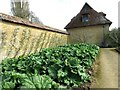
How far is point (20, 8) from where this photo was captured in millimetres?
34219

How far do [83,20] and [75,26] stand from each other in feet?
5.05

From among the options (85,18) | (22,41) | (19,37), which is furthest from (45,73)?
(85,18)

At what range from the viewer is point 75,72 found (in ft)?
23.1

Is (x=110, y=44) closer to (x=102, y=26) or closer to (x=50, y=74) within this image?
(x=102, y=26)

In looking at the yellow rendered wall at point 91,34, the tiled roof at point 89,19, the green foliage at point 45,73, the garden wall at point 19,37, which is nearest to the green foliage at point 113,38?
the yellow rendered wall at point 91,34

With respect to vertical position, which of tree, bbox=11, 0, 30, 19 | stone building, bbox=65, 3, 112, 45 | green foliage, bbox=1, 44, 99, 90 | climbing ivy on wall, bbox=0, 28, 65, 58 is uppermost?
tree, bbox=11, 0, 30, 19

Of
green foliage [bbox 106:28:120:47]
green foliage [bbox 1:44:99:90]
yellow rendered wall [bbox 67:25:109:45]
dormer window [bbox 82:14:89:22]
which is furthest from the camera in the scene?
dormer window [bbox 82:14:89:22]

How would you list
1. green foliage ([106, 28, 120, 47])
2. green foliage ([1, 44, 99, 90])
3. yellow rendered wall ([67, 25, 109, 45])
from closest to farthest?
green foliage ([1, 44, 99, 90]) < green foliage ([106, 28, 120, 47]) < yellow rendered wall ([67, 25, 109, 45])

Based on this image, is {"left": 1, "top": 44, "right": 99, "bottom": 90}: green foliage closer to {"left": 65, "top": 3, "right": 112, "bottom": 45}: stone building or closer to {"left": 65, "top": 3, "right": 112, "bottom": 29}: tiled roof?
{"left": 65, "top": 3, "right": 112, "bottom": 45}: stone building

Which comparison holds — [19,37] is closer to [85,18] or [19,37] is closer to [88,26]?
[88,26]

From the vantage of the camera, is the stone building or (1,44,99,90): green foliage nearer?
(1,44,99,90): green foliage

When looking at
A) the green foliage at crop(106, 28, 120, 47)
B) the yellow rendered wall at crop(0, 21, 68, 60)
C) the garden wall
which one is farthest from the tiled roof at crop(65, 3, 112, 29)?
the yellow rendered wall at crop(0, 21, 68, 60)

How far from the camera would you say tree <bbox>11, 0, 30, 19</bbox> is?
34062 millimetres

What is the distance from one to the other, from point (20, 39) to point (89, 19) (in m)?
18.5
